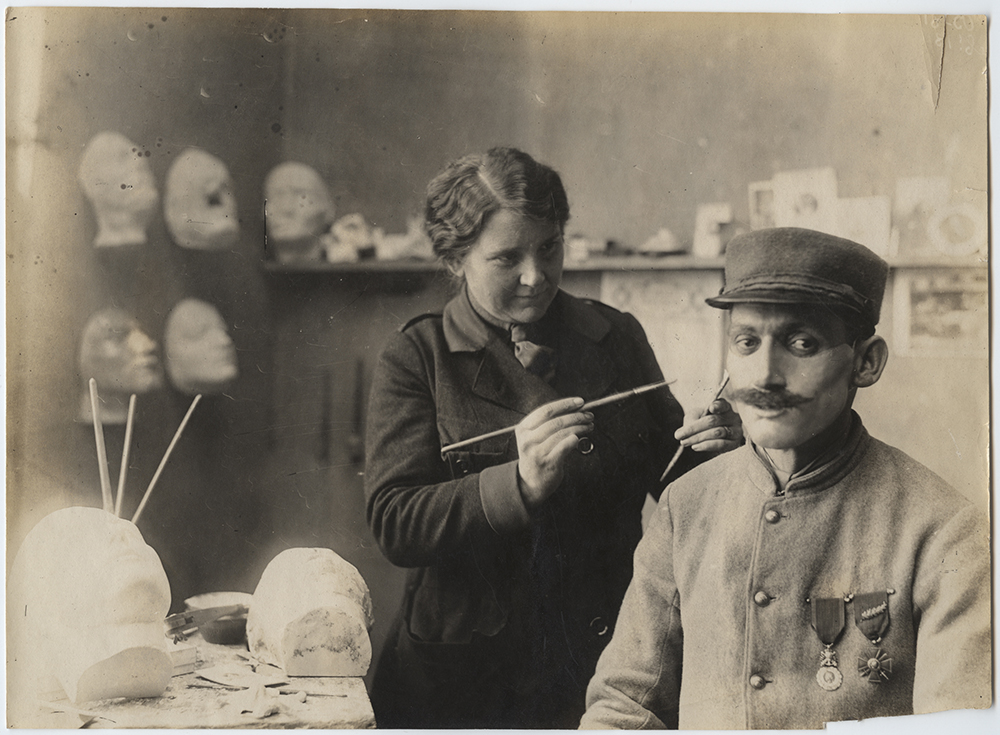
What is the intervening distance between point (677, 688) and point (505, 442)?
729 mm

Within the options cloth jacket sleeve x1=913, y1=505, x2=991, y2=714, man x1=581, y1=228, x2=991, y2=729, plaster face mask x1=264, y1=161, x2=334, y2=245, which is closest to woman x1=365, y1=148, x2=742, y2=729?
man x1=581, y1=228, x2=991, y2=729

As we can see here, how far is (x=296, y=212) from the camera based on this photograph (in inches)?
90.0

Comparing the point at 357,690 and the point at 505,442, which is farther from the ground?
the point at 505,442

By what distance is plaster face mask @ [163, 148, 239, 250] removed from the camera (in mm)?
2291

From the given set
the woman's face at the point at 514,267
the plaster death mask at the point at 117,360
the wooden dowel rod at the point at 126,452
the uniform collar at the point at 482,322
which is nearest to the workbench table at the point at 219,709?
the wooden dowel rod at the point at 126,452

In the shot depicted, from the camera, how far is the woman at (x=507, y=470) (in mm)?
2227

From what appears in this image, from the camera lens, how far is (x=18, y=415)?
231 centimetres

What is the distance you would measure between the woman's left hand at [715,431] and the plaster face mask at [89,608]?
1.37 meters

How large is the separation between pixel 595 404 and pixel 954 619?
0.99 meters

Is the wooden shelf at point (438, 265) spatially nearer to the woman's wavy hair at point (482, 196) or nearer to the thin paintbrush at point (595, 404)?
the woman's wavy hair at point (482, 196)

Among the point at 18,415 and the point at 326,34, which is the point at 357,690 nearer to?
the point at 18,415

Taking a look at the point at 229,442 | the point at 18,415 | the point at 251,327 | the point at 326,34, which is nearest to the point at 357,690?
the point at 229,442

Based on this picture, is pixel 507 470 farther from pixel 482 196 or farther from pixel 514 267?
pixel 482 196

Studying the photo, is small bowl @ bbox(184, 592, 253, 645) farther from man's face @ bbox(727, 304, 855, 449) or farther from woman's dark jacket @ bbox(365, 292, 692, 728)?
man's face @ bbox(727, 304, 855, 449)
